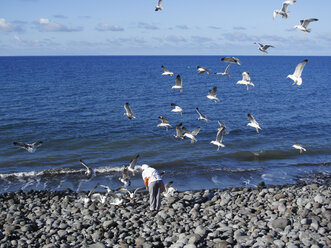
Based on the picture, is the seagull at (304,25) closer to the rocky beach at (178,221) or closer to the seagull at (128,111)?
the rocky beach at (178,221)

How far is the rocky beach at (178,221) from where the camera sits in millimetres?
11328


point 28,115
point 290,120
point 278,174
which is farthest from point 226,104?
point 278,174

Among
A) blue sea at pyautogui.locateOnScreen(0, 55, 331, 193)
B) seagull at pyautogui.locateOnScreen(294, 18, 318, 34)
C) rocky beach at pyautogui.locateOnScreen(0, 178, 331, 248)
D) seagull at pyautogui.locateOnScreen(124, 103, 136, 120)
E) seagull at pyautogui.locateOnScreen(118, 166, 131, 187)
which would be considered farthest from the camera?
blue sea at pyautogui.locateOnScreen(0, 55, 331, 193)

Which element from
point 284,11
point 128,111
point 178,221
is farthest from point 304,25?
point 178,221

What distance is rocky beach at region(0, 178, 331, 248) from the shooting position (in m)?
11.3

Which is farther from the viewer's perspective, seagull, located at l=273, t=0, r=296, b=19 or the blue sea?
the blue sea

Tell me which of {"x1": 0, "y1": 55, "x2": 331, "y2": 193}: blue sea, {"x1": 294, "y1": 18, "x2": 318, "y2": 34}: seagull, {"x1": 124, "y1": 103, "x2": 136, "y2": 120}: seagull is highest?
{"x1": 294, "y1": 18, "x2": 318, "y2": 34}: seagull

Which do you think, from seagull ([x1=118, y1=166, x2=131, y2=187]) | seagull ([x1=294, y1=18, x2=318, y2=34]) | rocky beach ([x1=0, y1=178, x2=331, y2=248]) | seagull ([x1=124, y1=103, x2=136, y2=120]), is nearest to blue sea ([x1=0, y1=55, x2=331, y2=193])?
seagull ([x1=118, y1=166, x2=131, y2=187])

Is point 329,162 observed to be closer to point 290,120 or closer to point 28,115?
point 290,120

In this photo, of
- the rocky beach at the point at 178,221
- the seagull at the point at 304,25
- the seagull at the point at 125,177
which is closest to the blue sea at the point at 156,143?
the seagull at the point at 125,177

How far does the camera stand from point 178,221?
13258mm

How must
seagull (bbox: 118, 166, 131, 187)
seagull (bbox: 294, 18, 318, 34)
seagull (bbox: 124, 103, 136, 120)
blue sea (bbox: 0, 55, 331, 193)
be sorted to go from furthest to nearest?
blue sea (bbox: 0, 55, 331, 193)
seagull (bbox: 124, 103, 136, 120)
seagull (bbox: 118, 166, 131, 187)
seagull (bbox: 294, 18, 318, 34)

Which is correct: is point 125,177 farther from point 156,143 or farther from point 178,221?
point 156,143

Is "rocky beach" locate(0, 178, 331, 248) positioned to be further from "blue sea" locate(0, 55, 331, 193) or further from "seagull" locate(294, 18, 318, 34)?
"seagull" locate(294, 18, 318, 34)
